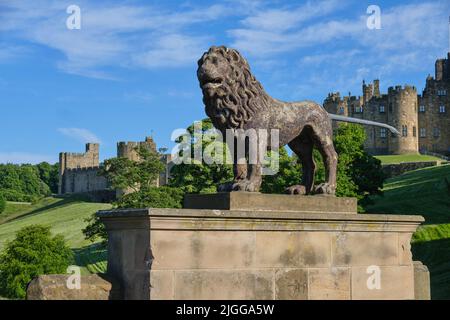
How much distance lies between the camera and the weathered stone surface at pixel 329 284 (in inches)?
375

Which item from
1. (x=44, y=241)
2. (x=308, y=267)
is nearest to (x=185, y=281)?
(x=308, y=267)

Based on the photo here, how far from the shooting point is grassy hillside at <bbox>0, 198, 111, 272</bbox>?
5791 centimetres

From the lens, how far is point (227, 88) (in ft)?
32.0

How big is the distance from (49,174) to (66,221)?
89.8 meters

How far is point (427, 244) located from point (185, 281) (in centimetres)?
3199

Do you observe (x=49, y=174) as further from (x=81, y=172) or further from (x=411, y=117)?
(x=411, y=117)

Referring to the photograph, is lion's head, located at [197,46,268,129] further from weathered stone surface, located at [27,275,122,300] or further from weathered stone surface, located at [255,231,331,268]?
weathered stone surface, located at [27,275,122,300]

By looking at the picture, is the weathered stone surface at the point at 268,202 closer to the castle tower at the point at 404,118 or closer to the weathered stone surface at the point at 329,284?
the weathered stone surface at the point at 329,284

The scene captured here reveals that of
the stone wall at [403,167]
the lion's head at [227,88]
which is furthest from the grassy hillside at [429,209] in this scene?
the lion's head at [227,88]

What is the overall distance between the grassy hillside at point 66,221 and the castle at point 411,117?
42.1 metres

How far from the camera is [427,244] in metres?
38.2

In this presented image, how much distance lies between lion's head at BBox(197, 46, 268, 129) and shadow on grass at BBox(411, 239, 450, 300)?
21.3 m

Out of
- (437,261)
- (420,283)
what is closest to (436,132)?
(437,261)
